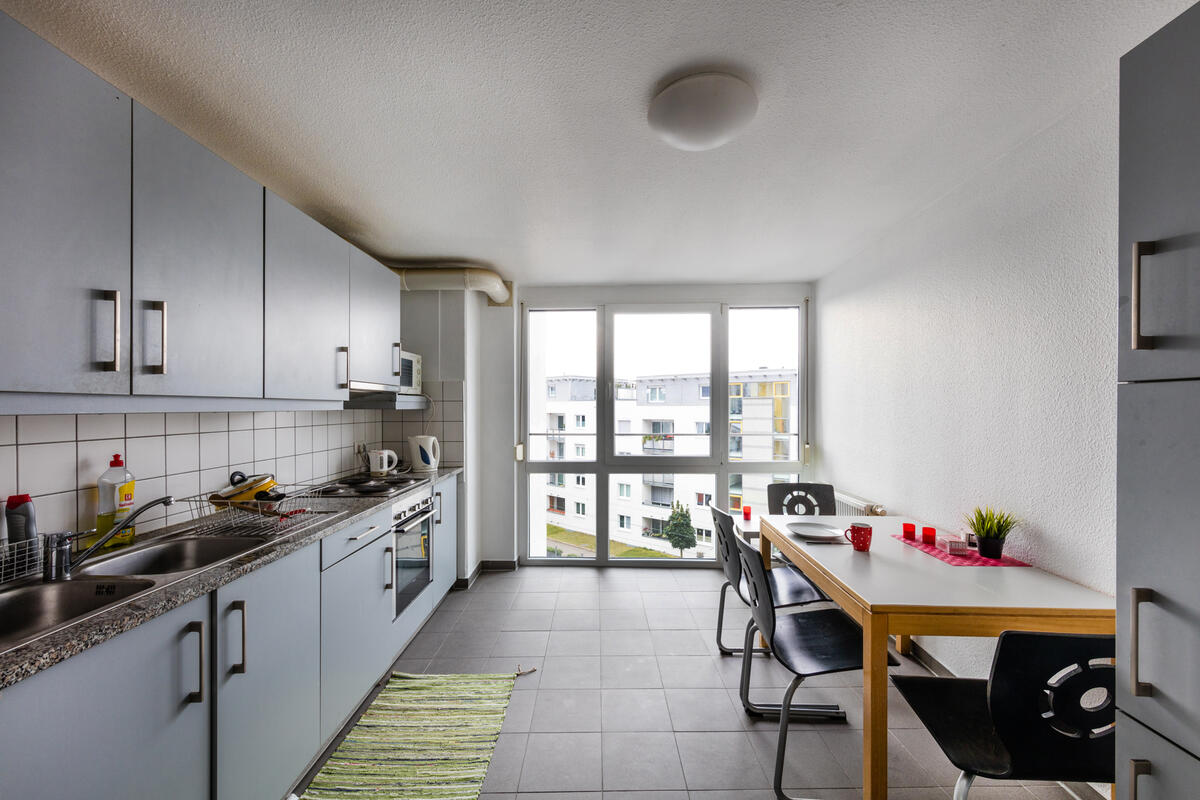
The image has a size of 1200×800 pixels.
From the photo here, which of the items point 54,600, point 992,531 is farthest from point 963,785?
point 54,600

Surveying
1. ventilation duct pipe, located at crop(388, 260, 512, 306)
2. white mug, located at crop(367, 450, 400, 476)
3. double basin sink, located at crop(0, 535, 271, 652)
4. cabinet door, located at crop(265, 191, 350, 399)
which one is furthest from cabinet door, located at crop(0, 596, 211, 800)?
ventilation duct pipe, located at crop(388, 260, 512, 306)

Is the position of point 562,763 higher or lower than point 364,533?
lower

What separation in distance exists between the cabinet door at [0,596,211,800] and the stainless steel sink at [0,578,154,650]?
0.18m

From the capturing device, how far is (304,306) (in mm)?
2102

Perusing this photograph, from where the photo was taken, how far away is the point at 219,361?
5.22ft

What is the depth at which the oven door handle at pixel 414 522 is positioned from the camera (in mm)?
2567

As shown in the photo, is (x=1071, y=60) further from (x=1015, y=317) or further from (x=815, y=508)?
(x=815, y=508)

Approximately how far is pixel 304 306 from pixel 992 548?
118 inches

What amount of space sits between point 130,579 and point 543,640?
207 centimetres

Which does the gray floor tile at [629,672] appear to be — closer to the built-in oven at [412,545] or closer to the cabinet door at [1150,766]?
the built-in oven at [412,545]

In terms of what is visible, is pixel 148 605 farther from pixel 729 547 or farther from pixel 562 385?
pixel 562 385

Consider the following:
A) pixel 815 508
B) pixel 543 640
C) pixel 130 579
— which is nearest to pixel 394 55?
pixel 130 579

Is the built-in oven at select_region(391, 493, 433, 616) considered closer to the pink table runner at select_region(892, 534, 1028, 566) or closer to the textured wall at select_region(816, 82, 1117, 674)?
the pink table runner at select_region(892, 534, 1028, 566)

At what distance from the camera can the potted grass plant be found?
198 cm
